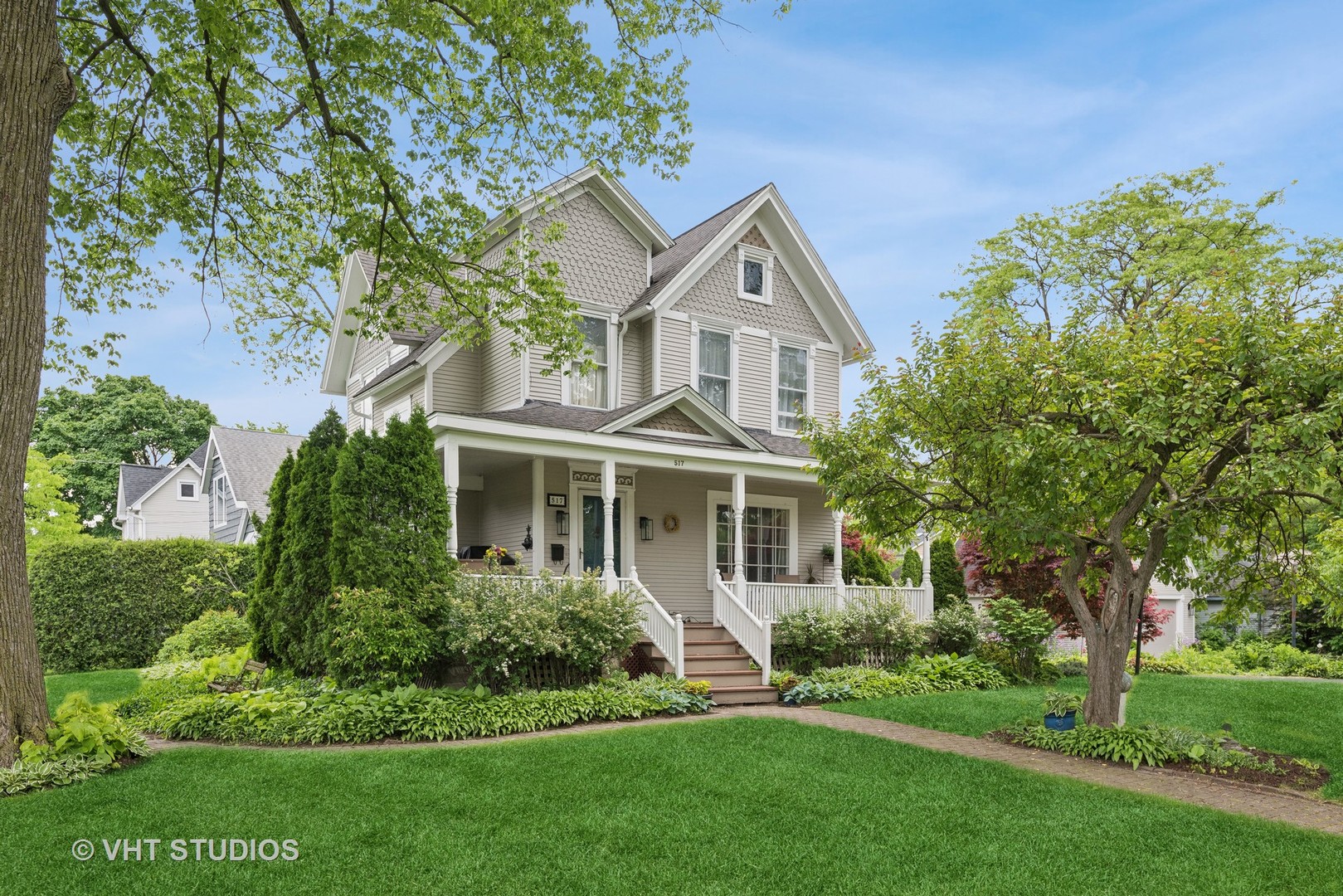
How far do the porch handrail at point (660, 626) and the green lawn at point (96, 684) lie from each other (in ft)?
23.3

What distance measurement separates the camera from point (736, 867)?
536cm

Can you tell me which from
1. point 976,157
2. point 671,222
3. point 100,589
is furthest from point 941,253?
point 100,589

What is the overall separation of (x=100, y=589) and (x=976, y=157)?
17.2 m

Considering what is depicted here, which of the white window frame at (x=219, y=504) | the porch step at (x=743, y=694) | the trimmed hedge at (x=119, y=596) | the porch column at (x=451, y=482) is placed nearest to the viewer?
the porch column at (x=451, y=482)

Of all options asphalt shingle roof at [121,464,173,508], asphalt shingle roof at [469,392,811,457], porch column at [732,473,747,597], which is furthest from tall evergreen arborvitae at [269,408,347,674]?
asphalt shingle roof at [121,464,173,508]

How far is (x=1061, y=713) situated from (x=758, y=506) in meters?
8.12

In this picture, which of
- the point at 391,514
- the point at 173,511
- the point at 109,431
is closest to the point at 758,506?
the point at 391,514

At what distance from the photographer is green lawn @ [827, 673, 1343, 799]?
970 centimetres

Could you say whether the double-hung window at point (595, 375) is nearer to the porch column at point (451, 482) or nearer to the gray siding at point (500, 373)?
the gray siding at point (500, 373)

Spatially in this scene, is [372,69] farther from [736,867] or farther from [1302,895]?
[1302,895]

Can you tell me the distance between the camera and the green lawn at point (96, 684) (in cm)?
1262

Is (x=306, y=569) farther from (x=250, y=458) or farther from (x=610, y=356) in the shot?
(x=250, y=458)

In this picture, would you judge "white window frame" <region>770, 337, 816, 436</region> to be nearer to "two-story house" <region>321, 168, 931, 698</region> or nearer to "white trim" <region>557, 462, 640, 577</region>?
"two-story house" <region>321, 168, 931, 698</region>

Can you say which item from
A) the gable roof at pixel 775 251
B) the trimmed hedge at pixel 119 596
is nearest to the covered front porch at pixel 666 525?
the gable roof at pixel 775 251
